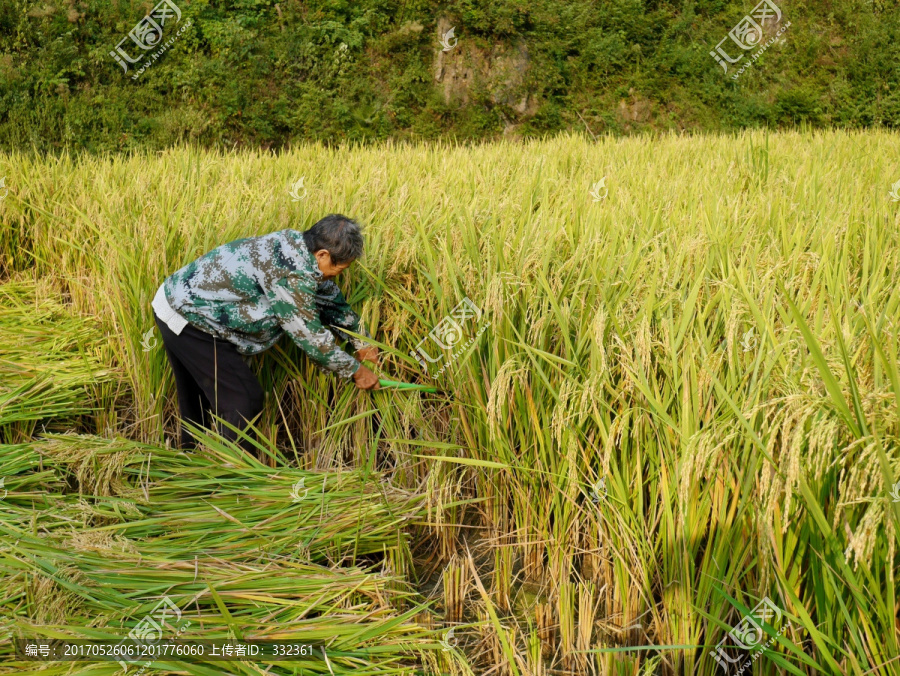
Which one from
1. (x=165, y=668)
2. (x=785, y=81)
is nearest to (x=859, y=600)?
(x=165, y=668)

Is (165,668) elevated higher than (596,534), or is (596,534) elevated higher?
(596,534)

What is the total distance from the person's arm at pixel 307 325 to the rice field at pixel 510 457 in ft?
0.71

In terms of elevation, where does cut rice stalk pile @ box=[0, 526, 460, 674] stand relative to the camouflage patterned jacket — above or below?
below

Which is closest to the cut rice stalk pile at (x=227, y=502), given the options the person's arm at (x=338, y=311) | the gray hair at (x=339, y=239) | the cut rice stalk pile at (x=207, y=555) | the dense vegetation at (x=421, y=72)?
the cut rice stalk pile at (x=207, y=555)

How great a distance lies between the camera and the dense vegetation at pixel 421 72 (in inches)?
321

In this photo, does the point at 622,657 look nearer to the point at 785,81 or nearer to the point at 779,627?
the point at 779,627

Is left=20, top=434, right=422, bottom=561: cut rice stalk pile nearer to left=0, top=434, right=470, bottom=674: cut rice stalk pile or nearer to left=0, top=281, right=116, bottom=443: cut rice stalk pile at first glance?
left=0, top=434, right=470, bottom=674: cut rice stalk pile

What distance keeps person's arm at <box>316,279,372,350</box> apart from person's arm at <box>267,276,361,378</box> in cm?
14

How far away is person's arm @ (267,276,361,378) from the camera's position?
236 cm

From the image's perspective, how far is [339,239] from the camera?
2334 millimetres

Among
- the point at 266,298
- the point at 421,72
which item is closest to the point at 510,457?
the point at 266,298

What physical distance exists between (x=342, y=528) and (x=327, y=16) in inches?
333

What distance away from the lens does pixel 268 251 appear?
2.46 m

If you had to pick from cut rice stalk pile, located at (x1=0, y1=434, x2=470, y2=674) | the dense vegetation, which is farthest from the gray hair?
the dense vegetation
